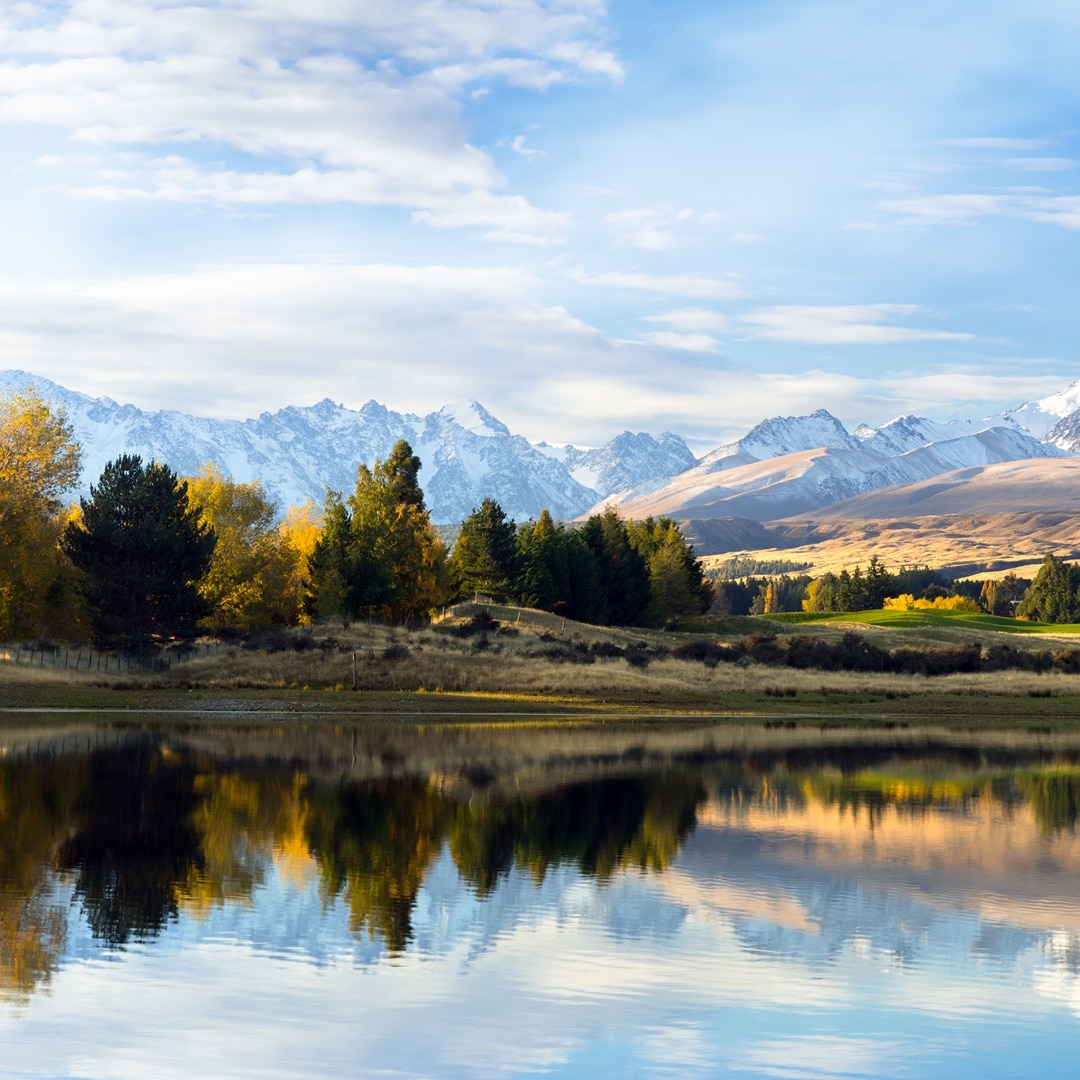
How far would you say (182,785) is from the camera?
33812 millimetres

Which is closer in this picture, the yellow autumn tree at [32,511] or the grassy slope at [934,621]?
the yellow autumn tree at [32,511]

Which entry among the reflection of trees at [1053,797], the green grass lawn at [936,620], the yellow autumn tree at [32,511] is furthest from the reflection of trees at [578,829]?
the green grass lawn at [936,620]

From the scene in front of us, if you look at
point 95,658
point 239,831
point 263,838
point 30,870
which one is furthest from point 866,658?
point 30,870

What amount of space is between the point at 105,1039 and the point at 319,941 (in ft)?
14.8

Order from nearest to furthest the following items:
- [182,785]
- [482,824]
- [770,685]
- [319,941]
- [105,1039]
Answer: [105,1039] < [319,941] < [482,824] < [182,785] < [770,685]

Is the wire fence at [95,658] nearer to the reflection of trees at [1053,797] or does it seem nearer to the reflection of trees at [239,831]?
the reflection of trees at [239,831]

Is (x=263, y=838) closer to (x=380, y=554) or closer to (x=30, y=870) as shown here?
(x=30, y=870)

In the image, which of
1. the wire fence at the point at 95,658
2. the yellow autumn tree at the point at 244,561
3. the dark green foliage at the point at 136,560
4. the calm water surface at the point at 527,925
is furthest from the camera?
the yellow autumn tree at the point at 244,561

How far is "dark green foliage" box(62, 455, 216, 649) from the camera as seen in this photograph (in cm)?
7088

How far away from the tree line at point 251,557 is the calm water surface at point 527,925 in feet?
116

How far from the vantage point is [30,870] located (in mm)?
22156

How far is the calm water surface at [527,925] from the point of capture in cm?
1401

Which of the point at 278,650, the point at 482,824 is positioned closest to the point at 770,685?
the point at 278,650

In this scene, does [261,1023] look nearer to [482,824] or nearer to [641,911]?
[641,911]
